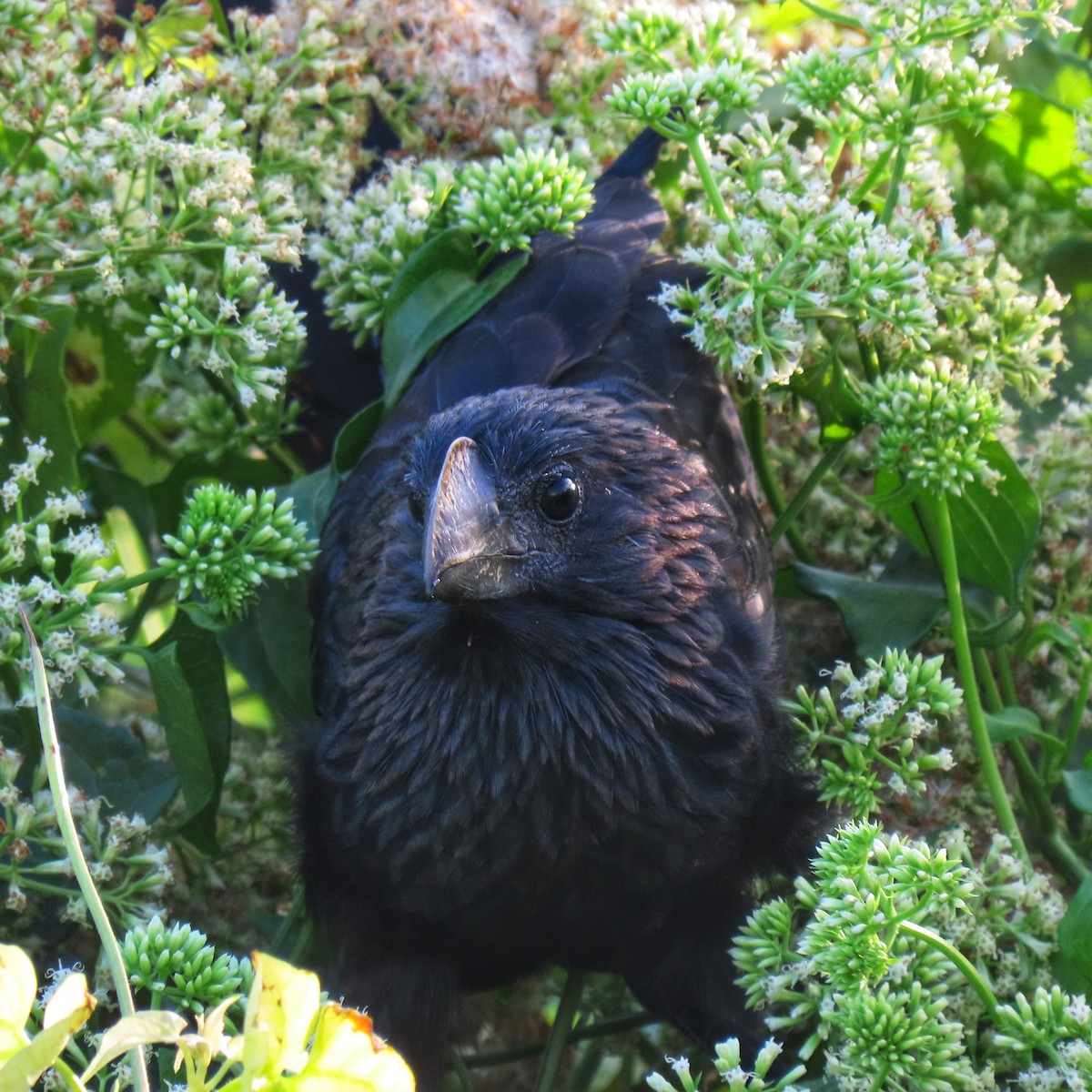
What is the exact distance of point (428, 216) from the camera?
77.9 inches

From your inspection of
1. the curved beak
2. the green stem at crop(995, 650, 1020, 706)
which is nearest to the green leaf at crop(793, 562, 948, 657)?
the green stem at crop(995, 650, 1020, 706)

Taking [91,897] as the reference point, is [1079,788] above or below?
below

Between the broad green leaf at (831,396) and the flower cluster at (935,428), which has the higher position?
the flower cluster at (935,428)

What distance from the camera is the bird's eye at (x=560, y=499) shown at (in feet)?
5.52

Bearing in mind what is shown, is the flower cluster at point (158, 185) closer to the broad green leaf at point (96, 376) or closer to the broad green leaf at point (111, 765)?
the broad green leaf at point (96, 376)

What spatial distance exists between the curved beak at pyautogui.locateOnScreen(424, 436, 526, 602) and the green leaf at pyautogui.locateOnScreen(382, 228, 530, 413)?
1.24 ft

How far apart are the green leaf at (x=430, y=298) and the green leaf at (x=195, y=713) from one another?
1.53ft

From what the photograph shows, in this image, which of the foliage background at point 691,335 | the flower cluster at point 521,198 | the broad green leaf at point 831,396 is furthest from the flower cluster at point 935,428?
the flower cluster at point 521,198

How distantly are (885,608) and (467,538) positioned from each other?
1.93 ft

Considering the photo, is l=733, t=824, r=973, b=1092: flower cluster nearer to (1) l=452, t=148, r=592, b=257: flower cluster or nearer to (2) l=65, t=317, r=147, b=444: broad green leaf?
(1) l=452, t=148, r=592, b=257: flower cluster

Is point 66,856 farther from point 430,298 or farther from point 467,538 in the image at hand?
point 430,298

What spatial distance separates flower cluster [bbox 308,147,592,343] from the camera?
1895 millimetres

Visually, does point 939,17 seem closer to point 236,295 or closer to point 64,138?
point 236,295

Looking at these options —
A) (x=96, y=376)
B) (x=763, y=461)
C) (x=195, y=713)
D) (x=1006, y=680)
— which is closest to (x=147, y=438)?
(x=96, y=376)
